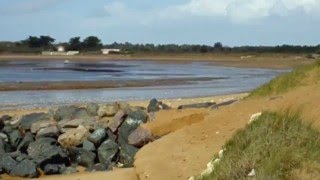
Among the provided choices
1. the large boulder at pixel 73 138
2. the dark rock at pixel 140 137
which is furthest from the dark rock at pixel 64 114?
the dark rock at pixel 140 137

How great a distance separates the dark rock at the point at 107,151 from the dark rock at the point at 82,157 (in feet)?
0.57

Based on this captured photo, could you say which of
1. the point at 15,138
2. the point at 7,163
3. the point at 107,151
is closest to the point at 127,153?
the point at 107,151

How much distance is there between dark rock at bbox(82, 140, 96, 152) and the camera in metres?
12.9

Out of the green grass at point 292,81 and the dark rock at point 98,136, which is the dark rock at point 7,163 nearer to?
the dark rock at point 98,136

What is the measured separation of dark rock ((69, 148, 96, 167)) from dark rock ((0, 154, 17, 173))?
4.30 feet

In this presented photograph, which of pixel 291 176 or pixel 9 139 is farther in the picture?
pixel 9 139

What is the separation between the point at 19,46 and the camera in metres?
117

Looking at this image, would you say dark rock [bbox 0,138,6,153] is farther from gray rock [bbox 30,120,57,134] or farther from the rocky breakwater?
gray rock [bbox 30,120,57,134]

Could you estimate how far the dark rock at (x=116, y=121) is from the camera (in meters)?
13.7

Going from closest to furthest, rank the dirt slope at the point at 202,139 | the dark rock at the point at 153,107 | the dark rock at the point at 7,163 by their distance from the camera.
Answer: the dirt slope at the point at 202,139
the dark rock at the point at 7,163
the dark rock at the point at 153,107

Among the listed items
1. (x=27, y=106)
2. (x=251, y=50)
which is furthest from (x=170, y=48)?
(x=27, y=106)

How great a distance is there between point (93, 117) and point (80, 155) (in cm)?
248

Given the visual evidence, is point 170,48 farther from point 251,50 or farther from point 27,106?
point 27,106

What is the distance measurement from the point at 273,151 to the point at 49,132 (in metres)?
7.88
